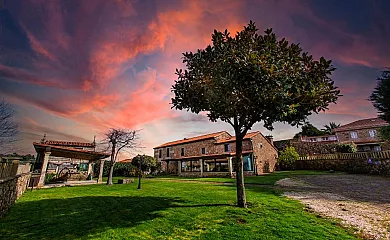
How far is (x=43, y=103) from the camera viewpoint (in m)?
15.4

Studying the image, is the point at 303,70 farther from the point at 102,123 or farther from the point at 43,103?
the point at 102,123

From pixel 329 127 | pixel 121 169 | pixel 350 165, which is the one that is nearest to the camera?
pixel 350 165

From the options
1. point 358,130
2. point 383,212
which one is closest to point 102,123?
point 383,212

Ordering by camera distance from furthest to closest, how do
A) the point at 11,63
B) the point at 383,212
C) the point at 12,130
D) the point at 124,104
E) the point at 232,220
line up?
the point at 124,104
the point at 12,130
the point at 11,63
the point at 383,212
the point at 232,220

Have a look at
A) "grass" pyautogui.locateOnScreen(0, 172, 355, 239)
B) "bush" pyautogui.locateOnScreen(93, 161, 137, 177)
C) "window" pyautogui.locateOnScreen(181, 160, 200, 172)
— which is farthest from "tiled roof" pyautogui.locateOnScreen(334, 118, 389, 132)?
"bush" pyautogui.locateOnScreen(93, 161, 137, 177)

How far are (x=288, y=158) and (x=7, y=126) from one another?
123ft

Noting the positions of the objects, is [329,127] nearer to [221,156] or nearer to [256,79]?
[221,156]

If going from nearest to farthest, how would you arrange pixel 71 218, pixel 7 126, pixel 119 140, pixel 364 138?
pixel 71 218, pixel 7 126, pixel 119 140, pixel 364 138

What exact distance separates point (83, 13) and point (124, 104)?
10.4 m

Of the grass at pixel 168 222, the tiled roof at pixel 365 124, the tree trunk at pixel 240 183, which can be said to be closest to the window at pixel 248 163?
the grass at pixel 168 222

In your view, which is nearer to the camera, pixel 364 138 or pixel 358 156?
pixel 358 156

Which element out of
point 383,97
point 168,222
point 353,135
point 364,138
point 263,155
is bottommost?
point 168,222

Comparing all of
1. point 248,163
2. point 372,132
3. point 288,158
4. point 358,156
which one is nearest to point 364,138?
point 372,132

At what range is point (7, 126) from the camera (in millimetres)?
14469
